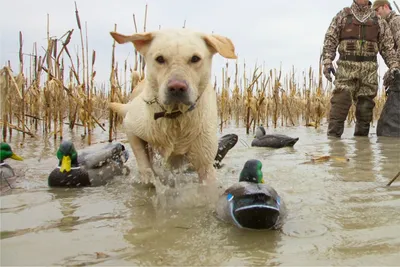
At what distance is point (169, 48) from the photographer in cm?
307

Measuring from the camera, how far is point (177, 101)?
3051 mm

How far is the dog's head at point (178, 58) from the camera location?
9.74 feet

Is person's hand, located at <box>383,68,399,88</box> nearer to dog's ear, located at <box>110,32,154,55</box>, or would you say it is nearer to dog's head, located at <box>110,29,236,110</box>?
dog's head, located at <box>110,29,236,110</box>

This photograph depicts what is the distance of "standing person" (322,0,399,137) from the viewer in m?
7.89

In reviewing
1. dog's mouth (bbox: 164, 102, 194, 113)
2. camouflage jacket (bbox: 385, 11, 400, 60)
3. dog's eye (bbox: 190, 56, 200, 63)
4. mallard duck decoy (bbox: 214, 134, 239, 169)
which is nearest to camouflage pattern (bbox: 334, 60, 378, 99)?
camouflage jacket (bbox: 385, 11, 400, 60)

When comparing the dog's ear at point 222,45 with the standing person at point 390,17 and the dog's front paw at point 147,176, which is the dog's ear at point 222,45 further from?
the standing person at point 390,17

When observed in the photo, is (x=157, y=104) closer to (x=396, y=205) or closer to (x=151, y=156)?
(x=151, y=156)

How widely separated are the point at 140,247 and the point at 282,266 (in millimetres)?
740

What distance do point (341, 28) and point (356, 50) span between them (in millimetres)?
501

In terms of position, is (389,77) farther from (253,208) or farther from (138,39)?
(253,208)

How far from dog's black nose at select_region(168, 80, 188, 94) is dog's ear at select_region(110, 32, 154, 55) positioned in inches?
22.3

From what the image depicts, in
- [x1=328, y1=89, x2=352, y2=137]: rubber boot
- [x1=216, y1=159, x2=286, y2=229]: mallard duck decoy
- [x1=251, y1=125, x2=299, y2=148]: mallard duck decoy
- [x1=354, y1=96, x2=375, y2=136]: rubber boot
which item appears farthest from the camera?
[x1=354, y1=96, x2=375, y2=136]: rubber boot

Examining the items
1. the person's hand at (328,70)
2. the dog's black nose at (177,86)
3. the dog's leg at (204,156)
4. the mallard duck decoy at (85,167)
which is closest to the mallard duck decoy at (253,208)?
the dog's black nose at (177,86)

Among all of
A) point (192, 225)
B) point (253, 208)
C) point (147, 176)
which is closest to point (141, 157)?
point (147, 176)
